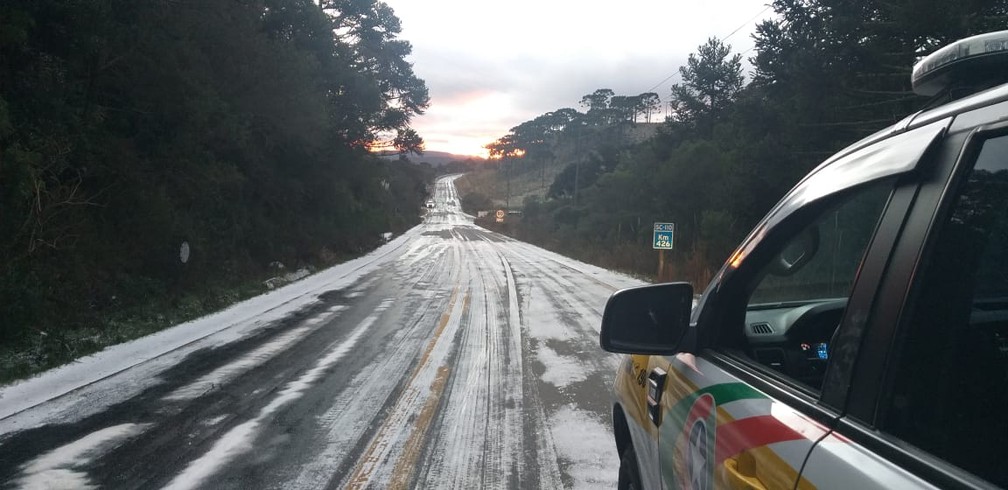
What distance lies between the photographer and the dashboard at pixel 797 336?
2.48 metres

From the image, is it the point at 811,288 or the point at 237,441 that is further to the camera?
the point at 237,441

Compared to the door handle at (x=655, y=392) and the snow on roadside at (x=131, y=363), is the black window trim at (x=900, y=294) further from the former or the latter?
the snow on roadside at (x=131, y=363)

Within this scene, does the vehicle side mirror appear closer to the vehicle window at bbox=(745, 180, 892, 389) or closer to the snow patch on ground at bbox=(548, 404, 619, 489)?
the vehicle window at bbox=(745, 180, 892, 389)

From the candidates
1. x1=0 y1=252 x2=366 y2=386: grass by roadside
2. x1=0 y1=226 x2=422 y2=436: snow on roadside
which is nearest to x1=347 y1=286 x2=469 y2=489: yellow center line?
x1=0 y1=226 x2=422 y2=436: snow on roadside

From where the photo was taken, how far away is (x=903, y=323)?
1.46 m

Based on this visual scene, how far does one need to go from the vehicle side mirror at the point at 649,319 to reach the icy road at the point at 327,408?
8.45 feet

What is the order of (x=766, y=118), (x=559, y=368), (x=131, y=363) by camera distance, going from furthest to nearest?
1. (x=766, y=118)
2. (x=131, y=363)
3. (x=559, y=368)

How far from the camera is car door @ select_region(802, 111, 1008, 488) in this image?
4.48 ft

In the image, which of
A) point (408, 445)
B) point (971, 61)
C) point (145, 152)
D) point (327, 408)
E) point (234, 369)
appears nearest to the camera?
point (971, 61)

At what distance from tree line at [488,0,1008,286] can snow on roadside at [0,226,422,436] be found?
7.82 metres

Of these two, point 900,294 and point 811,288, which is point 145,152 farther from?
point 900,294

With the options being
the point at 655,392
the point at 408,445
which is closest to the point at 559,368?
the point at 408,445

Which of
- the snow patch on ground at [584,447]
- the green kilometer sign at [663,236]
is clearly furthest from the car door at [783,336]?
the green kilometer sign at [663,236]

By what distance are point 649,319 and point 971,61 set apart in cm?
128
